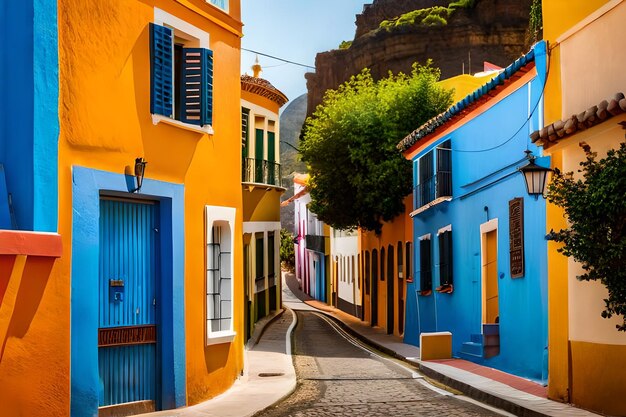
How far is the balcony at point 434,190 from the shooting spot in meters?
22.6

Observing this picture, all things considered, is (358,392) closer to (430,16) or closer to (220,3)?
(220,3)

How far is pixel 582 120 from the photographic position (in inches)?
434

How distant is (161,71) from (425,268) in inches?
577

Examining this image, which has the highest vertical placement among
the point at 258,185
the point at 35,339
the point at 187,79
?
the point at 187,79

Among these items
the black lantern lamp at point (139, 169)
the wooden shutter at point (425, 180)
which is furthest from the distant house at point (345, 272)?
the black lantern lamp at point (139, 169)

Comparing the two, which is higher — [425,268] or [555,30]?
[555,30]

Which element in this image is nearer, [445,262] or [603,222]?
[603,222]

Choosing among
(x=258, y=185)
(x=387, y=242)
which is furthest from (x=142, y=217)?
(x=387, y=242)

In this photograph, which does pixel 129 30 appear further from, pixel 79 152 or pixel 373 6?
pixel 373 6

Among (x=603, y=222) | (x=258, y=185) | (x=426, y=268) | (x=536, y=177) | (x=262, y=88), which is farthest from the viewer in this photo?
(x=262, y=88)

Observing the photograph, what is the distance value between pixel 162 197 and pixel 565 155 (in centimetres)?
565

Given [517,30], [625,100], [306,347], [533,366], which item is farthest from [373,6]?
[625,100]

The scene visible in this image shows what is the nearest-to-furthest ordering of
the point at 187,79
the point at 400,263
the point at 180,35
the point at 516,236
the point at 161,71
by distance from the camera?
the point at 161,71 → the point at 180,35 → the point at 187,79 → the point at 516,236 → the point at 400,263

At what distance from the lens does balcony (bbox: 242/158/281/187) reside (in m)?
27.2
